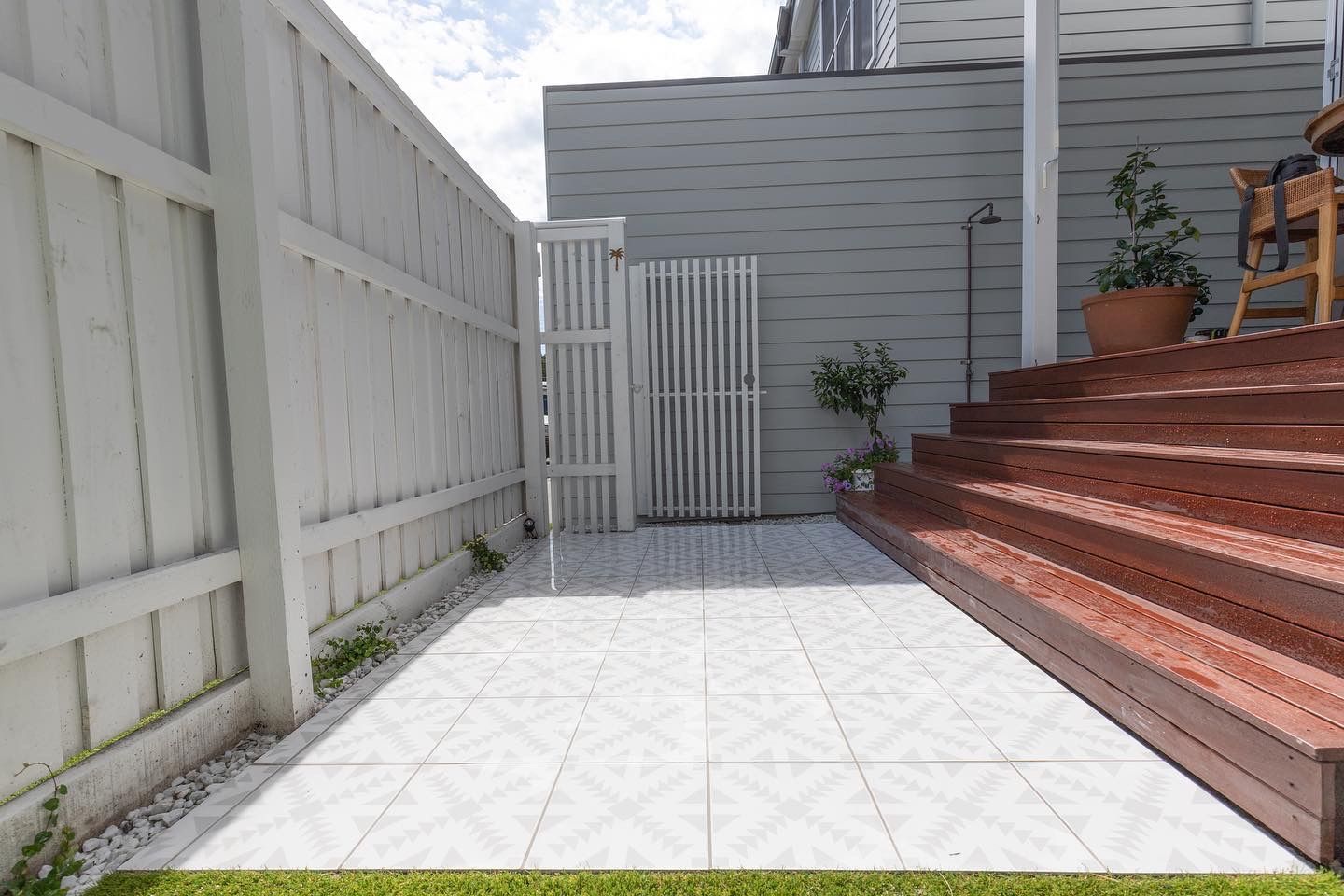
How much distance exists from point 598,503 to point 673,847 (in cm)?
384

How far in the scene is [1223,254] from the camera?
5113 millimetres

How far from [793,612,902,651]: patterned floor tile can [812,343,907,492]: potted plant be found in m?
2.61

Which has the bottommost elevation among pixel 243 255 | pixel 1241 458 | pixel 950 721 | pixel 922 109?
pixel 950 721

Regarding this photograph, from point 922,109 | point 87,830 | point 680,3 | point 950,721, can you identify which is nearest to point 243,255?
point 87,830

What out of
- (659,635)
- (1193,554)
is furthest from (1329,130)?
(659,635)

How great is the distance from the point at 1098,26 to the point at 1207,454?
5.10 meters

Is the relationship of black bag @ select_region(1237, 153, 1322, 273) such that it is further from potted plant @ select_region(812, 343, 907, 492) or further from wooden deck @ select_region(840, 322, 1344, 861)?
potted plant @ select_region(812, 343, 907, 492)

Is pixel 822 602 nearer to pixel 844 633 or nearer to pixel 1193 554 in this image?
pixel 844 633

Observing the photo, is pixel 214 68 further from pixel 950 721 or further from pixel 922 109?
pixel 922 109

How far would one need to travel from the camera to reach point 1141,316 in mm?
3539

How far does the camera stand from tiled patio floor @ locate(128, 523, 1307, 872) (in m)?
1.31

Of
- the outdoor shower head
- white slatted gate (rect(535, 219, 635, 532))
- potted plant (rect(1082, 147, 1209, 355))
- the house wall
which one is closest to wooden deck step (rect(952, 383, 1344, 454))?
potted plant (rect(1082, 147, 1209, 355))

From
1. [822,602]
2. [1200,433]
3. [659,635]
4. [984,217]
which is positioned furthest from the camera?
[984,217]

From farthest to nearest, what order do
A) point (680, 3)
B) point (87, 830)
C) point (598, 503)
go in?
1. point (680, 3)
2. point (598, 503)
3. point (87, 830)
